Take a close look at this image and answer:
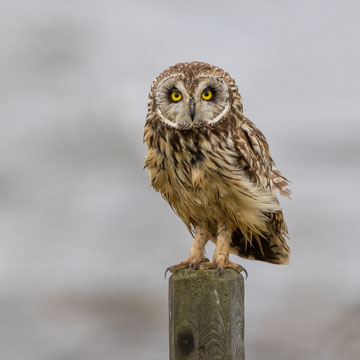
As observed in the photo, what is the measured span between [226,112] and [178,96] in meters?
0.28

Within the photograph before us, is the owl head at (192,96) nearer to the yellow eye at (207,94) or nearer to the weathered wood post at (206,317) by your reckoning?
the yellow eye at (207,94)

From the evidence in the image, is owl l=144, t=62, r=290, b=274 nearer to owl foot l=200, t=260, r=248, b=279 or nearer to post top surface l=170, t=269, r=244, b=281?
owl foot l=200, t=260, r=248, b=279

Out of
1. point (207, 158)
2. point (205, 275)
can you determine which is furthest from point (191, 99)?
point (205, 275)

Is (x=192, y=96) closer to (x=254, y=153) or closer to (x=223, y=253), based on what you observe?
(x=254, y=153)

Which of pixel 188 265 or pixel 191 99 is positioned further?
pixel 188 265

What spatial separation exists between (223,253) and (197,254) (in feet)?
0.74

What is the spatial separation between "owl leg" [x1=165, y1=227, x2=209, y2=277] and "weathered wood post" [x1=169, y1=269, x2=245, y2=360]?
705mm

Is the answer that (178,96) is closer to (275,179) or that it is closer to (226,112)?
(226,112)

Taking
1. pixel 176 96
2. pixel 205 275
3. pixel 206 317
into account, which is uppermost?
pixel 176 96

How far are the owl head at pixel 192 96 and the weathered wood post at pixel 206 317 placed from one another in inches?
37.1

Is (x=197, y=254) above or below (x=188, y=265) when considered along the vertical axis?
above

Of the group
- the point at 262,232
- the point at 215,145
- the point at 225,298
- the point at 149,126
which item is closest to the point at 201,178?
the point at 215,145

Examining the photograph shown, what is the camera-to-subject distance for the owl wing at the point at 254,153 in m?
3.34

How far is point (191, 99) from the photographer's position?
3.11 m
